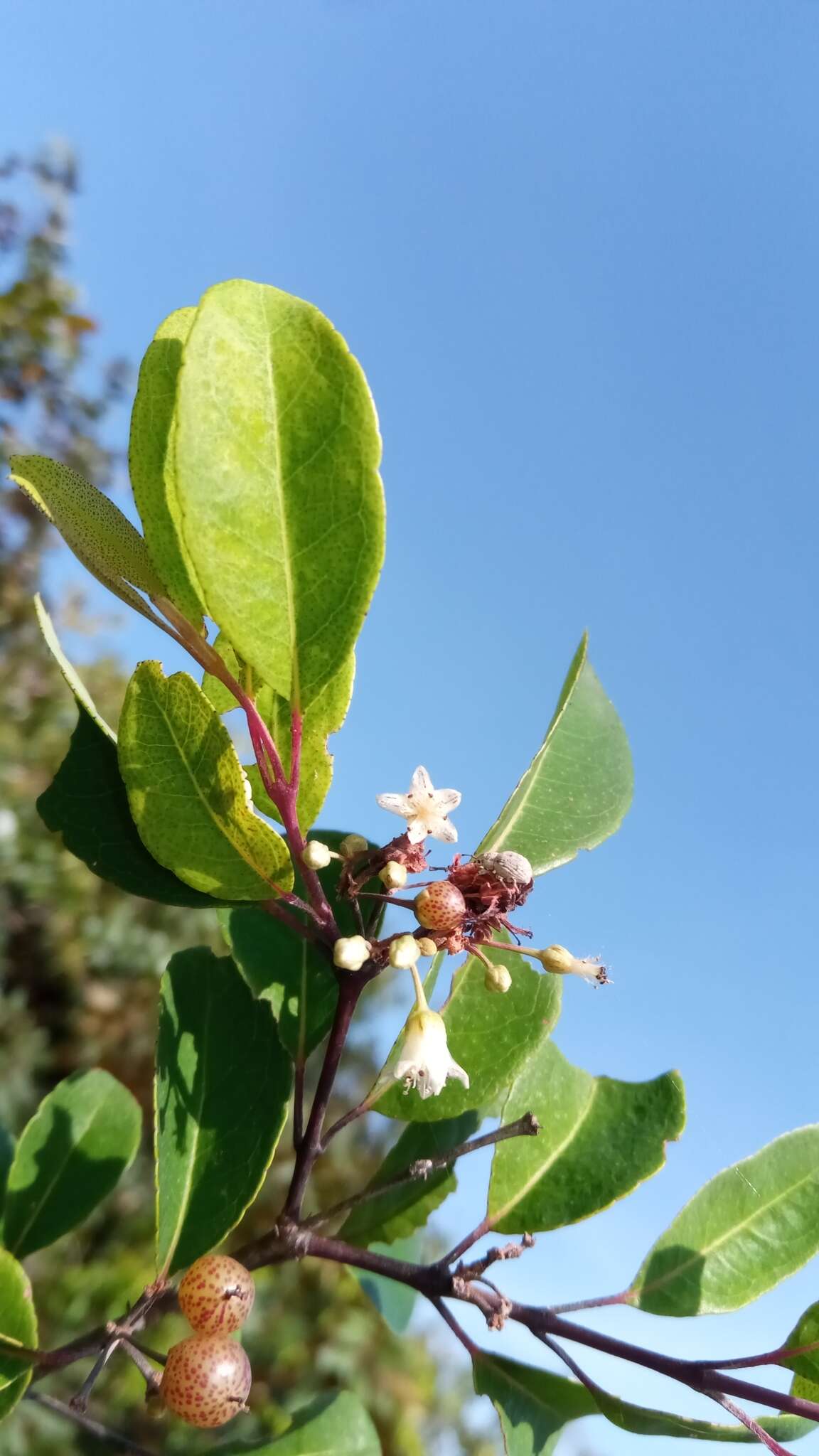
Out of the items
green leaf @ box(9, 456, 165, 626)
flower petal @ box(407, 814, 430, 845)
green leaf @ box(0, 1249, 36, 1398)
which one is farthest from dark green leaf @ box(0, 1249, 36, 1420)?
green leaf @ box(9, 456, 165, 626)

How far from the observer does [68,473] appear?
1.06 metres

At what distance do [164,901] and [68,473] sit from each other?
48cm

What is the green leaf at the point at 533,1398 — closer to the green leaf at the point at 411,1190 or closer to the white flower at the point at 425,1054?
the green leaf at the point at 411,1190

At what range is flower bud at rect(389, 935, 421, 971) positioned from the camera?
101 cm

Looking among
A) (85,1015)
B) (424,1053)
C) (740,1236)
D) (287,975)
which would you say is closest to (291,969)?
(287,975)

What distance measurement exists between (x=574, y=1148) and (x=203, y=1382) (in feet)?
1.79

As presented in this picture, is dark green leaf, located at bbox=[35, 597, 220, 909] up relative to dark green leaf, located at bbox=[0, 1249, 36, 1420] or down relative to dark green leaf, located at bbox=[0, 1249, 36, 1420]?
up

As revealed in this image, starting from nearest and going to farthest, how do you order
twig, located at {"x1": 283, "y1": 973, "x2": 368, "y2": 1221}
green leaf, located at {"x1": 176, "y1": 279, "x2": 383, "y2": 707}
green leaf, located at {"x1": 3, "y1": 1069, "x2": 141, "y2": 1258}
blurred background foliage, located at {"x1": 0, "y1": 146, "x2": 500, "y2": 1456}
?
1. green leaf, located at {"x1": 176, "y1": 279, "x2": 383, "y2": 707}
2. twig, located at {"x1": 283, "y1": 973, "x2": 368, "y2": 1221}
3. green leaf, located at {"x1": 3, "y1": 1069, "x2": 141, "y2": 1258}
4. blurred background foliage, located at {"x1": 0, "y1": 146, "x2": 500, "y2": 1456}

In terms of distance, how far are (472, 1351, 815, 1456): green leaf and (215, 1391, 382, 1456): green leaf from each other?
203 millimetres

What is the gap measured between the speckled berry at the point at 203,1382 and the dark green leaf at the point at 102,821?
46cm

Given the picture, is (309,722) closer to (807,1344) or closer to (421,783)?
(421,783)

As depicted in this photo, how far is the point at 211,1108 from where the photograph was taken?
4.19 feet

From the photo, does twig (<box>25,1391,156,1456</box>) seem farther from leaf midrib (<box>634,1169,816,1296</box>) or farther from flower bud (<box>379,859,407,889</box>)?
flower bud (<box>379,859,407,889</box>)

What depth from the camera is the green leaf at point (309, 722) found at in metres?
1.02
